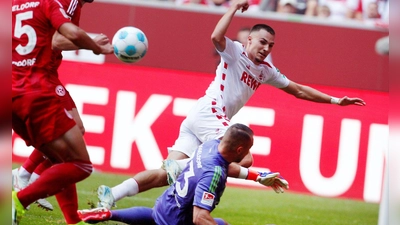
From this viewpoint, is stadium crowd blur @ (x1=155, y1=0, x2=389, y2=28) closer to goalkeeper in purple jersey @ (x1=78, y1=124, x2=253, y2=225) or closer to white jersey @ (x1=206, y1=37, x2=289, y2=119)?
white jersey @ (x1=206, y1=37, x2=289, y2=119)

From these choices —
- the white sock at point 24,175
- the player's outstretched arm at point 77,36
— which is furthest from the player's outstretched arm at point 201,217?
the white sock at point 24,175

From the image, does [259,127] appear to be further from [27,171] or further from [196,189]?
[196,189]

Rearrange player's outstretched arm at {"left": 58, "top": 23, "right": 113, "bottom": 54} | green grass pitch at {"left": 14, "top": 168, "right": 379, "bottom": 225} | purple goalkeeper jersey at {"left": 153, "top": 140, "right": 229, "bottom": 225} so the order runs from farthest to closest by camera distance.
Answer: green grass pitch at {"left": 14, "top": 168, "right": 379, "bottom": 225}
purple goalkeeper jersey at {"left": 153, "top": 140, "right": 229, "bottom": 225}
player's outstretched arm at {"left": 58, "top": 23, "right": 113, "bottom": 54}

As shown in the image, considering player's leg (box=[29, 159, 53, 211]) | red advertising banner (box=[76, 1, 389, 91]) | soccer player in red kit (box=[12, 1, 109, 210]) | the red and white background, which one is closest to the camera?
soccer player in red kit (box=[12, 1, 109, 210])

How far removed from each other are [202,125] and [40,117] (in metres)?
2.25

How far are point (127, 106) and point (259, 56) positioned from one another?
190 inches

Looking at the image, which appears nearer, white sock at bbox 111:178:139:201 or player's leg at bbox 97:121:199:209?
player's leg at bbox 97:121:199:209

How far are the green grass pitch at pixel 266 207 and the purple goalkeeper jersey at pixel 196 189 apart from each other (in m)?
1.26

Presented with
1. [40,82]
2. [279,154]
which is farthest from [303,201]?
[40,82]

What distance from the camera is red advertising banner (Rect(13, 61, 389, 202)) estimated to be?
12328 millimetres

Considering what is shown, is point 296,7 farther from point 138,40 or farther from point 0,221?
point 0,221

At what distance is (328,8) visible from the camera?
49.4 ft

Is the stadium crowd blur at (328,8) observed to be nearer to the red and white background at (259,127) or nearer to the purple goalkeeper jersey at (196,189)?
the red and white background at (259,127)

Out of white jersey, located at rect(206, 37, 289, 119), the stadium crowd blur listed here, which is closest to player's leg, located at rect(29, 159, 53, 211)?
white jersey, located at rect(206, 37, 289, 119)
